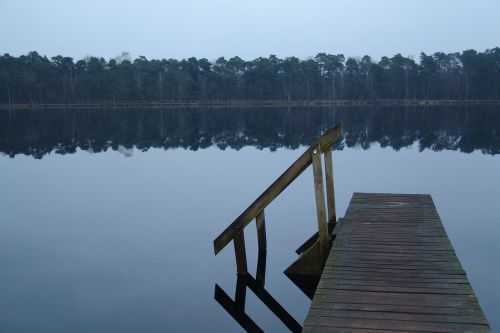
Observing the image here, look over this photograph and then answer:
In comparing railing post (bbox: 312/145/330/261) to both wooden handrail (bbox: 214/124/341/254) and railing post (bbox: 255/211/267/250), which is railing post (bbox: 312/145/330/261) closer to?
wooden handrail (bbox: 214/124/341/254)

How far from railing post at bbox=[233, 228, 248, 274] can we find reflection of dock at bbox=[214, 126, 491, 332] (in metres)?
0.02

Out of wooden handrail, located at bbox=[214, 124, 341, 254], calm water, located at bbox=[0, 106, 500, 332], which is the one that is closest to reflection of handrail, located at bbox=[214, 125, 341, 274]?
wooden handrail, located at bbox=[214, 124, 341, 254]

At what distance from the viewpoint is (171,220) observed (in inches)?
603

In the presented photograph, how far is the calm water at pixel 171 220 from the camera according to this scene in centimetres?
901

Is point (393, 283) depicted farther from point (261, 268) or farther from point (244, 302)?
point (261, 268)

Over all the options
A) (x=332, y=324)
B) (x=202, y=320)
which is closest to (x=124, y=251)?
(x=202, y=320)

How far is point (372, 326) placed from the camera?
5387mm

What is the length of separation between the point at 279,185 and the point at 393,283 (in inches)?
124

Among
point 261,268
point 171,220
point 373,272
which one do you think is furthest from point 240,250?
point 171,220

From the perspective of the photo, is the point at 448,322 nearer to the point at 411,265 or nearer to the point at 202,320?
the point at 411,265

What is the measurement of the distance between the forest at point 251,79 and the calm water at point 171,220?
78313 mm

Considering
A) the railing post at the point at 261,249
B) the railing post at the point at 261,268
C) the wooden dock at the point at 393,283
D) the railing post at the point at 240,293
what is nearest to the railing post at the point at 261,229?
the railing post at the point at 261,249

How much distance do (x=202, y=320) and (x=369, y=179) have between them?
15.2 meters

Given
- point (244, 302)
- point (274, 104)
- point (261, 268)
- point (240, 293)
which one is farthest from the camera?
point (274, 104)
